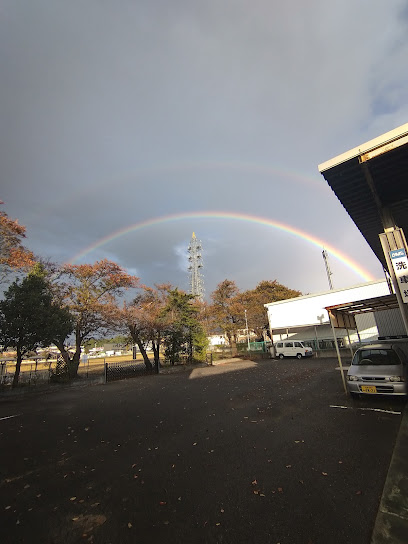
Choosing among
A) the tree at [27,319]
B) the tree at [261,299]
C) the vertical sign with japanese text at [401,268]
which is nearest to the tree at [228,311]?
the tree at [261,299]

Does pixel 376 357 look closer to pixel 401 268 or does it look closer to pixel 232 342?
pixel 401 268

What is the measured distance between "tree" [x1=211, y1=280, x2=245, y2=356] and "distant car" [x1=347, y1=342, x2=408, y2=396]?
26488 millimetres

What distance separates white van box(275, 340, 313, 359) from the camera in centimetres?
2280

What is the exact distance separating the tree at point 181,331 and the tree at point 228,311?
40.0 ft

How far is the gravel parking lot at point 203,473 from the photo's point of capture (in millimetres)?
2707

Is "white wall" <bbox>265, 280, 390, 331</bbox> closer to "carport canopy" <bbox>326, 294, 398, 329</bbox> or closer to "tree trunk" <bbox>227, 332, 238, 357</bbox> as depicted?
"tree trunk" <bbox>227, 332, 238, 357</bbox>

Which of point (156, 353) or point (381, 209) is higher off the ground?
point (381, 209)

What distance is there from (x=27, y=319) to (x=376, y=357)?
48.2 feet

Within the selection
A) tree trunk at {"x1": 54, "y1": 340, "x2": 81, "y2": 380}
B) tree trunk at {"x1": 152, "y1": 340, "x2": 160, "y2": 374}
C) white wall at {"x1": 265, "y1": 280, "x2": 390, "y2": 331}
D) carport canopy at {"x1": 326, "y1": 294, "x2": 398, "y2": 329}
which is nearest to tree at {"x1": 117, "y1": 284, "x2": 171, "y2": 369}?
tree trunk at {"x1": 152, "y1": 340, "x2": 160, "y2": 374}

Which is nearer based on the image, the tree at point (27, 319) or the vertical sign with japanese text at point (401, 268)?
the vertical sign with japanese text at point (401, 268)

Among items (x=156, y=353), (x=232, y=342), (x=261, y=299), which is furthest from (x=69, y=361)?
(x=261, y=299)

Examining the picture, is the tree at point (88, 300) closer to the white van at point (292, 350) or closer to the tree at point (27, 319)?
the tree at point (27, 319)

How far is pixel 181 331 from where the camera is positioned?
21094 millimetres

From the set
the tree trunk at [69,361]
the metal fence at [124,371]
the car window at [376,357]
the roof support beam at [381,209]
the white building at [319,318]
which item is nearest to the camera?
the roof support beam at [381,209]
